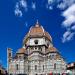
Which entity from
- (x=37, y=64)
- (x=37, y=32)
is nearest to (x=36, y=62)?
(x=37, y=64)

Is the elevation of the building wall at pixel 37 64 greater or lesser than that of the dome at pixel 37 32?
lesser

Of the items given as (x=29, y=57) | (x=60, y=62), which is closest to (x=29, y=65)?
(x=29, y=57)

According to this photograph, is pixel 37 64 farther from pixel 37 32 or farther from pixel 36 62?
pixel 37 32

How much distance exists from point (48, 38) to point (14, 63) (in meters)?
12.3

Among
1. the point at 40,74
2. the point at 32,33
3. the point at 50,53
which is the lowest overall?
the point at 40,74

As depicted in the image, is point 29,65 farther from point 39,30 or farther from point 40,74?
point 39,30

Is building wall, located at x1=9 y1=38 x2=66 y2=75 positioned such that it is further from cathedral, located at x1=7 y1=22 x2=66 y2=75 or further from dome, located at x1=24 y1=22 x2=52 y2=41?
dome, located at x1=24 y1=22 x2=52 y2=41

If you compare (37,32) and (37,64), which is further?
(37,32)

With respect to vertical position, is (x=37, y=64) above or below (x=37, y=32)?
below

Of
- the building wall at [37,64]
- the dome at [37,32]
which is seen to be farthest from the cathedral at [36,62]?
the dome at [37,32]

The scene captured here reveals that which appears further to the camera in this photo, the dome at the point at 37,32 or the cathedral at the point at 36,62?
the dome at the point at 37,32

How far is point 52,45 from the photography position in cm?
9762

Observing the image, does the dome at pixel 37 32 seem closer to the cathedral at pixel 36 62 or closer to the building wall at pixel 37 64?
the cathedral at pixel 36 62

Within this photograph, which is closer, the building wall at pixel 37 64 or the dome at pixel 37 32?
the building wall at pixel 37 64
